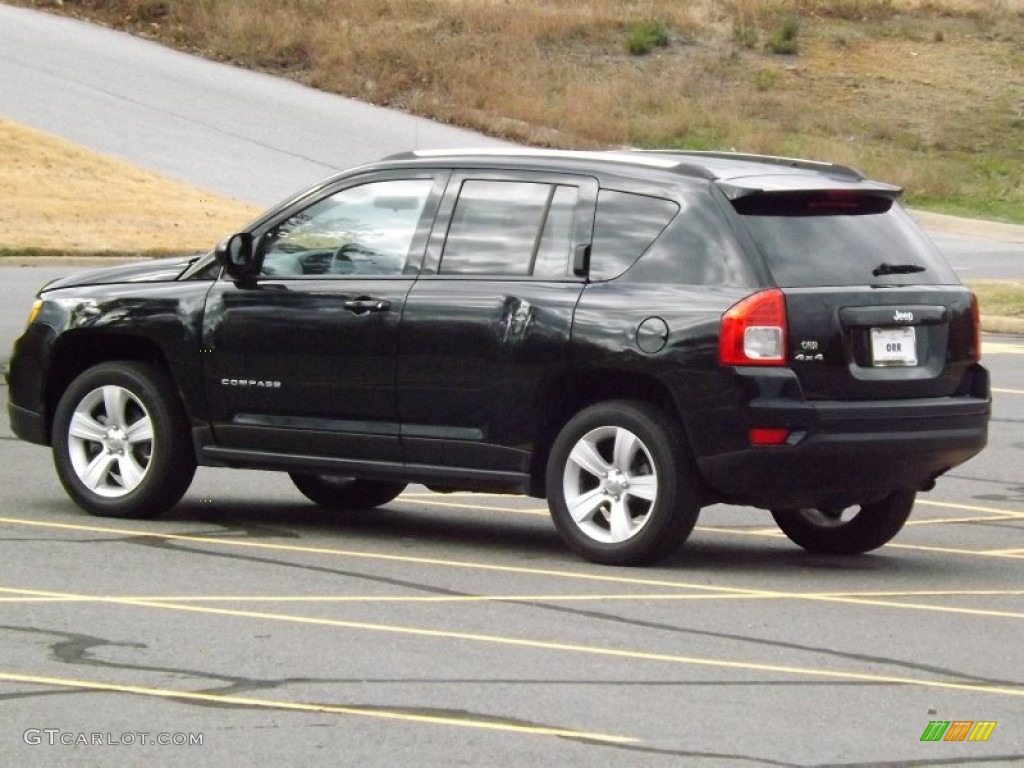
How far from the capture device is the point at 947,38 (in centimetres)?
5022

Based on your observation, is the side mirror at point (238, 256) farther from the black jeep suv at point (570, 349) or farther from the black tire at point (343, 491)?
the black tire at point (343, 491)

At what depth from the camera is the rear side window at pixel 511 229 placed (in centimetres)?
946

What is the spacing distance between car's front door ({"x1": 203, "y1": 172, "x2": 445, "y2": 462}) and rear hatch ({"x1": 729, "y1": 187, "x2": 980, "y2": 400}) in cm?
164

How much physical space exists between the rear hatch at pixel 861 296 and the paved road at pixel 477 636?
0.89 meters

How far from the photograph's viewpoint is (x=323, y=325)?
982 centimetres

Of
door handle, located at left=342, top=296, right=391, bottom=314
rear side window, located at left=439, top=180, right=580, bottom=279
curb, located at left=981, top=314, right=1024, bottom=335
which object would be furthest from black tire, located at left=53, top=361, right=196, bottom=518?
curb, located at left=981, top=314, right=1024, bottom=335

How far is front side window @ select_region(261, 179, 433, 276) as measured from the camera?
984 cm

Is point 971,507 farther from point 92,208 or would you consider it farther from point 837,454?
point 92,208

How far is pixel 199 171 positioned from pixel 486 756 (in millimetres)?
31170

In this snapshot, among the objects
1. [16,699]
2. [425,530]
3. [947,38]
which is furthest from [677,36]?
[16,699]

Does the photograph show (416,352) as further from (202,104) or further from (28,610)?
(202,104)

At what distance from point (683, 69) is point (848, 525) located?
37169 millimetres

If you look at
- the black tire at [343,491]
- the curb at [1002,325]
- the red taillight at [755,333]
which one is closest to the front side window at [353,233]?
the black tire at [343,491]

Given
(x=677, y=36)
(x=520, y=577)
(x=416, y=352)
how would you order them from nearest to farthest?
(x=520, y=577) → (x=416, y=352) → (x=677, y=36)
